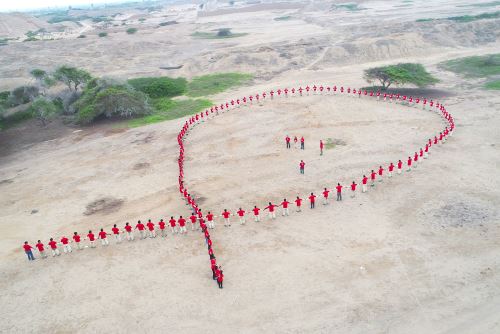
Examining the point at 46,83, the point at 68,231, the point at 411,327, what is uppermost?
the point at 46,83

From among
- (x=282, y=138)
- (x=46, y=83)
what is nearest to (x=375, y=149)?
(x=282, y=138)

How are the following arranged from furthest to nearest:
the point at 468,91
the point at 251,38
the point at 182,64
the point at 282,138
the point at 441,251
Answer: the point at 251,38 < the point at 182,64 < the point at 468,91 < the point at 282,138 < the point at 441,251

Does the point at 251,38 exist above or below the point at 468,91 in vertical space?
above

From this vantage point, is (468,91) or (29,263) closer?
(29,263)

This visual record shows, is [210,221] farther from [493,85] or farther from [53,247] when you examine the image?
[493,85]

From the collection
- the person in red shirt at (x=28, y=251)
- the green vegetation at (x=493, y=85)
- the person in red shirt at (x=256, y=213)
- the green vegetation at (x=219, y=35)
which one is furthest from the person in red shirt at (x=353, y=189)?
the green vegetation at (x=219, y=35)

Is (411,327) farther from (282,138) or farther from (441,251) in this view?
(282,138)
